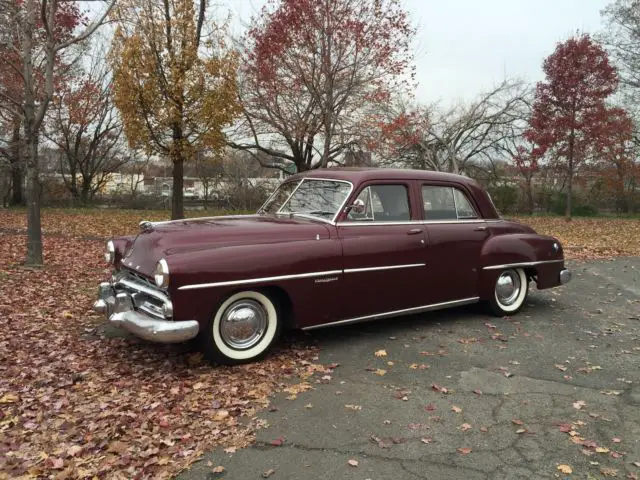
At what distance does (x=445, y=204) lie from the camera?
19.5ft

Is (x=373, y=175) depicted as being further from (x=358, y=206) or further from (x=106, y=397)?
(x=106, y=397)

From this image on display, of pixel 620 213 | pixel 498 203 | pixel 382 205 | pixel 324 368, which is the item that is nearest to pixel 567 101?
pixel 498 203

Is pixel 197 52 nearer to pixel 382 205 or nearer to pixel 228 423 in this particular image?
pixel 382 205

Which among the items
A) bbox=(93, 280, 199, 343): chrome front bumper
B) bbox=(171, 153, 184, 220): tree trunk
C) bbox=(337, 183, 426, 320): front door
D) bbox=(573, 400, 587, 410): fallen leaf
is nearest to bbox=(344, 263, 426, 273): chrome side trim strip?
bbox=(337, 183, 426, 320): front door

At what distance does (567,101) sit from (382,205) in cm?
2089

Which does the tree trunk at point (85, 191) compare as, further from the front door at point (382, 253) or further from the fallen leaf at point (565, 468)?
the fallen leaf at point (565, 468)

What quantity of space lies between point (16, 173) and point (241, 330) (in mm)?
24661

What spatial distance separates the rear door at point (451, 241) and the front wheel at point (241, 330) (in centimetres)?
191

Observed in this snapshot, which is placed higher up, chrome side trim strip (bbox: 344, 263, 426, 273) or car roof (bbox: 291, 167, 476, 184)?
car roof (bbox: 291, 167, 476, 184)

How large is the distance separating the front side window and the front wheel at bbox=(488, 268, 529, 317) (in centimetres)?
158

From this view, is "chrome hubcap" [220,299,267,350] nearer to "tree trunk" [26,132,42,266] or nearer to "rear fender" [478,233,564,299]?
"rear fender" [478,233,564,299]

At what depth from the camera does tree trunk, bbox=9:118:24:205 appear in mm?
21703

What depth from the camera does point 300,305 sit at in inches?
183

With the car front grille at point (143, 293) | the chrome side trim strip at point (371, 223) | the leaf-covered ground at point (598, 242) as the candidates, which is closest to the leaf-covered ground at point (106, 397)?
the car front grille at point (143, 293)
